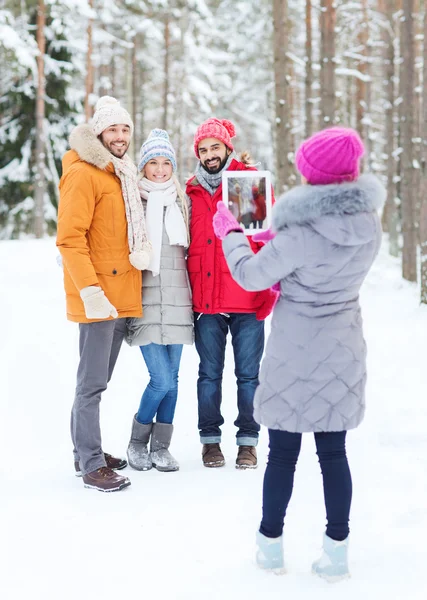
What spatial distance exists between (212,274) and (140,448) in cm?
132

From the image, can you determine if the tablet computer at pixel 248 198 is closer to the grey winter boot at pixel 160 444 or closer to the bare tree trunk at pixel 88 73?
the grey winter boot at pixel 160 444

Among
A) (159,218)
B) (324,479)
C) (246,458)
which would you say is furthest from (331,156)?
(246,458)

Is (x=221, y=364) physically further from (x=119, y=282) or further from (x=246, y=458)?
(x=119, y=282)

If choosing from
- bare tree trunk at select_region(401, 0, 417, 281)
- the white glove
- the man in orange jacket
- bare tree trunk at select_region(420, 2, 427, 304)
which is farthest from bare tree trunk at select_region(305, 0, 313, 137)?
the white glove

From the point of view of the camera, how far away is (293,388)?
3.13 metres

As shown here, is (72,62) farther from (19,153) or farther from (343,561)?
(343,561)

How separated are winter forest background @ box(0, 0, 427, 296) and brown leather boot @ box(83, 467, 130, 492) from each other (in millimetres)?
7225

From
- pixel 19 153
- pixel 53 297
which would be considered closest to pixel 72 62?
pixel 19 153

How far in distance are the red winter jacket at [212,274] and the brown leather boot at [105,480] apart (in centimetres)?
120

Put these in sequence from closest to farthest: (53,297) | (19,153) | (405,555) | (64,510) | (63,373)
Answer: (405,555) < (64,510) < (63,373) < (53,297) < (19,153)

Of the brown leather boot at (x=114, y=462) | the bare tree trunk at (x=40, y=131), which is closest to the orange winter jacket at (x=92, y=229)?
the brown leather boot at (x=114, y=462)

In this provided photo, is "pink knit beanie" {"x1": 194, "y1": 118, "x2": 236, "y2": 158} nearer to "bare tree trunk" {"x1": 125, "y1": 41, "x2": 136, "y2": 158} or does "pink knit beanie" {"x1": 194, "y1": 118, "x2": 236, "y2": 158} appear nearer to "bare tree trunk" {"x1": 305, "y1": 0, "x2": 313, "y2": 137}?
"bare tree trunk" {"x1": 305, "y1": 0, "x2": 313, "y2": 137}

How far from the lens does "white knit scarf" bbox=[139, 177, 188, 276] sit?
14.9ft

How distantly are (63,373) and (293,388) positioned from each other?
180 inches
